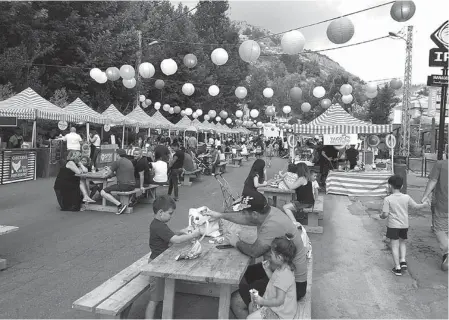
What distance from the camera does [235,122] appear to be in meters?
52.0

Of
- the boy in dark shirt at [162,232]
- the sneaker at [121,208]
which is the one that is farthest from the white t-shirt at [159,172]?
the boy in dark shirt at [162,232]

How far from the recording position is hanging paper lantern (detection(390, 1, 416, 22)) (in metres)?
9.12

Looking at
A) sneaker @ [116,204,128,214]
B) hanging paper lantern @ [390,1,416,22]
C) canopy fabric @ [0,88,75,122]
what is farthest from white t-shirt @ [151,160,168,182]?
hanging paper lantern @ [390,1,416,22]

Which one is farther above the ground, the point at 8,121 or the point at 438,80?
the point at 438,80

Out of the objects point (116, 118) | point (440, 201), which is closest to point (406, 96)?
point (440, 201)

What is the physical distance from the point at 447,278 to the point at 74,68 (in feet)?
75.0

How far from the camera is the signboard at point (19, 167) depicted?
12875 mm

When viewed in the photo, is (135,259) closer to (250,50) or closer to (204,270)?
(204,270)

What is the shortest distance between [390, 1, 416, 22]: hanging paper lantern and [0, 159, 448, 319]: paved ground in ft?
15.9

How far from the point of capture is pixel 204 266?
3.59m

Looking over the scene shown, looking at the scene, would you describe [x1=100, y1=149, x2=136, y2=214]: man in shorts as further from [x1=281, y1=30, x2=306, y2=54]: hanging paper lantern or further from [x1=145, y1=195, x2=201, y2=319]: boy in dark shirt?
[x1=281, y1=30, x2=306, y2=54]: hanging paper lantern

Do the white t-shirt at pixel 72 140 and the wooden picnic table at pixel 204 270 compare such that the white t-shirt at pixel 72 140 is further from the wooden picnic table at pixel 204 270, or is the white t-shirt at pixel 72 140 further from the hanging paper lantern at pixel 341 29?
the wooden picnic table at pixel 204 270

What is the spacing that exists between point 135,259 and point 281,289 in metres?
3.24

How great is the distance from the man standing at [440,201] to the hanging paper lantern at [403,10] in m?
4.62
